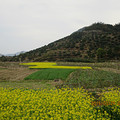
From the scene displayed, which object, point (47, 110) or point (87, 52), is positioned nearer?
point (47, 110)

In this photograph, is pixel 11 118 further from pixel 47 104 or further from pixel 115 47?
pixel 115 47

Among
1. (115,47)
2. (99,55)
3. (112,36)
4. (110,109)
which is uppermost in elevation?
(112,36)

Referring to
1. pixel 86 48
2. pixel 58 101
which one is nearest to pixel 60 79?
pixel 58 101

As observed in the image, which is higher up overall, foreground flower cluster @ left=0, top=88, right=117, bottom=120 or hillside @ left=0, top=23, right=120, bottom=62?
hillside @ left=0, top=23, right=120, bottom=62

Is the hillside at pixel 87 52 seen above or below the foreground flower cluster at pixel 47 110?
above

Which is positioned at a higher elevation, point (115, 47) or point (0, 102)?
point (115, 47)

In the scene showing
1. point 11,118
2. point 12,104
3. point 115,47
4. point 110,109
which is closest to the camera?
point 11,118

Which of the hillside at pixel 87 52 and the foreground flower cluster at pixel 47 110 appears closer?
the foreground flower cluster at pixel 47 110

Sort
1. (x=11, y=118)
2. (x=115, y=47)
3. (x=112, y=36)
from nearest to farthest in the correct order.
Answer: (x=11, y=118) → (x=115, y=47) → (x=112, y=36)

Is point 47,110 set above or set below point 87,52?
below

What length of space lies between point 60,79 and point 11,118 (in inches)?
399

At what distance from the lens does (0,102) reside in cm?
732

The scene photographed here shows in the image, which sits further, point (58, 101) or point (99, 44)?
point (99, 44)

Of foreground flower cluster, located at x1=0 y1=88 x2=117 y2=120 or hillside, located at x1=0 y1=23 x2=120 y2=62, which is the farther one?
hillside, located at x1=0 y1=23 x2=120 y2=62
